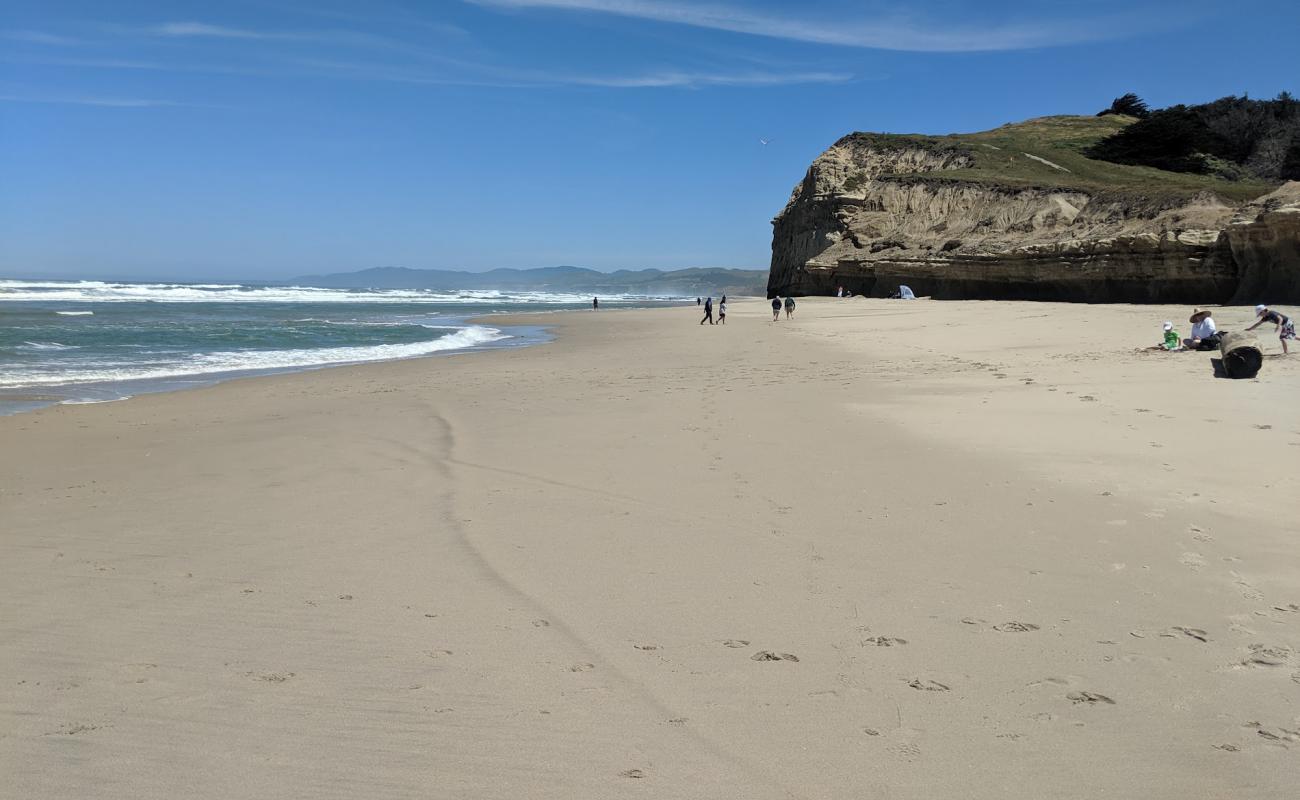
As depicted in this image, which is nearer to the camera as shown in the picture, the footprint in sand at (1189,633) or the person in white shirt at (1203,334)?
the footprint in sand at (1189,633)

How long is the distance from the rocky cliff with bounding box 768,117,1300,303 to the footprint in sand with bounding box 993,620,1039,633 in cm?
2540

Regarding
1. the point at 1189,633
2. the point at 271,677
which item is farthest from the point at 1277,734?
the point at 271,677

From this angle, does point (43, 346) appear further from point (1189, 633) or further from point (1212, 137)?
point (1212, 137)

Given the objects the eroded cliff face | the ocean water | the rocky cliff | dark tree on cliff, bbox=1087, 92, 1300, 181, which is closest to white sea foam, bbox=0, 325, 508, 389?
the ocean water

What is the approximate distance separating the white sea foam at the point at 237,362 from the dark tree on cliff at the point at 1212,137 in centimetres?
5052

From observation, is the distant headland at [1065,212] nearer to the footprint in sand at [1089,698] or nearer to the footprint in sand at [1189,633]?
the footprint in sand at [1189,633]

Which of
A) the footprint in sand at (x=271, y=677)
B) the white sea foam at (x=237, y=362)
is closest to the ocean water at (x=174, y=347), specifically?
the white sea foam at (x=237, y=362)

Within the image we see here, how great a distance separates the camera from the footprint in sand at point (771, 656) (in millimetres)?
3822

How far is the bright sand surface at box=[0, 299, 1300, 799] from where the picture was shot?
3.03m

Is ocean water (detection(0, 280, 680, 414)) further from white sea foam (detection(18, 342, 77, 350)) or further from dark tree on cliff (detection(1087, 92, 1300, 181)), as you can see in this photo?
dark tree on cliff (detection(1087, 92, 1300, 181))

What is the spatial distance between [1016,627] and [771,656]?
1.24m

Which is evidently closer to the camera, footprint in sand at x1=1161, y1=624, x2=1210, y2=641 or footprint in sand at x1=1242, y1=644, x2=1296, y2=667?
footprint in sand at x1=1242, y1=644, x2=1296, y2=667

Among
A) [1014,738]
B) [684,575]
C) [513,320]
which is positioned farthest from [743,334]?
[1014,738]

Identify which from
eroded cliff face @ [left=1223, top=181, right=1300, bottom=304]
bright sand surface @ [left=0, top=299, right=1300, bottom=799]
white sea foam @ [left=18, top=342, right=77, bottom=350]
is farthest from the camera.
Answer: eroded cliff face @ [left=1223, top=181, right=1300, bottom=304]
